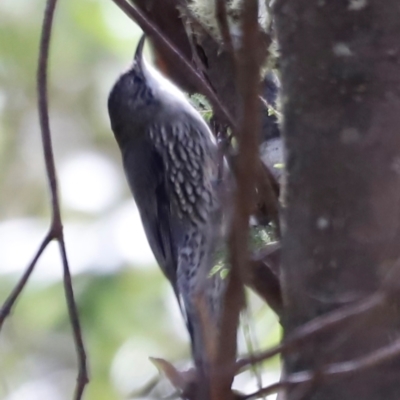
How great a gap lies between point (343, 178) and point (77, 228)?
2278 millimetres

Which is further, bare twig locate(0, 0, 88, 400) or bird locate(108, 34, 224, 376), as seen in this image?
bird locate(108, 34, 224, 376)

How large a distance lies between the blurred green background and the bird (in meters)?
0.63

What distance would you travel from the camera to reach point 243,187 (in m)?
0.39

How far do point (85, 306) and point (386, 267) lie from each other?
6.89 feet

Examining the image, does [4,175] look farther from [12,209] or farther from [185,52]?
[185,52]

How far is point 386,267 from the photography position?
0.65 meters

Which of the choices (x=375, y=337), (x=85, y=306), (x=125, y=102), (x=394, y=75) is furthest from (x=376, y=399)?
(x=85, y=306)

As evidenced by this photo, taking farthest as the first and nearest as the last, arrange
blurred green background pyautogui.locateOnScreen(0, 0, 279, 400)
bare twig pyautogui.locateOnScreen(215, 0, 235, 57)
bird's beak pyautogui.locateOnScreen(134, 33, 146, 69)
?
1. blurred green background pyautogui.locateOnScreen(0, 0, 279, 400)
2. bird's beak pyautogui.locateOnScreen(134, 33, 146, 69)
3. bare twig pyautogui.locateOnScreen(215, 0, 235, 57)

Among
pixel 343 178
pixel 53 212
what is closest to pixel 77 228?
pixel 53 212

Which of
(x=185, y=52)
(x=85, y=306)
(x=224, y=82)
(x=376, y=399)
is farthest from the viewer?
(x=85, y=306)

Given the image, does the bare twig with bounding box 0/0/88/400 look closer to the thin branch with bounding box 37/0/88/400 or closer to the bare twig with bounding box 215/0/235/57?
the thin branch with bounding box 37/0/88/400

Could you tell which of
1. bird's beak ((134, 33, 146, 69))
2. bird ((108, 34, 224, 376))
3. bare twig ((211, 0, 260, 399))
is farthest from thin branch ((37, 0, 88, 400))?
bird's beak ((134, 33, 146, 69))

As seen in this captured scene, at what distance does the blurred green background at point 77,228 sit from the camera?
2.71m

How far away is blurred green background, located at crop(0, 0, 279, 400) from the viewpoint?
8.88 feet
